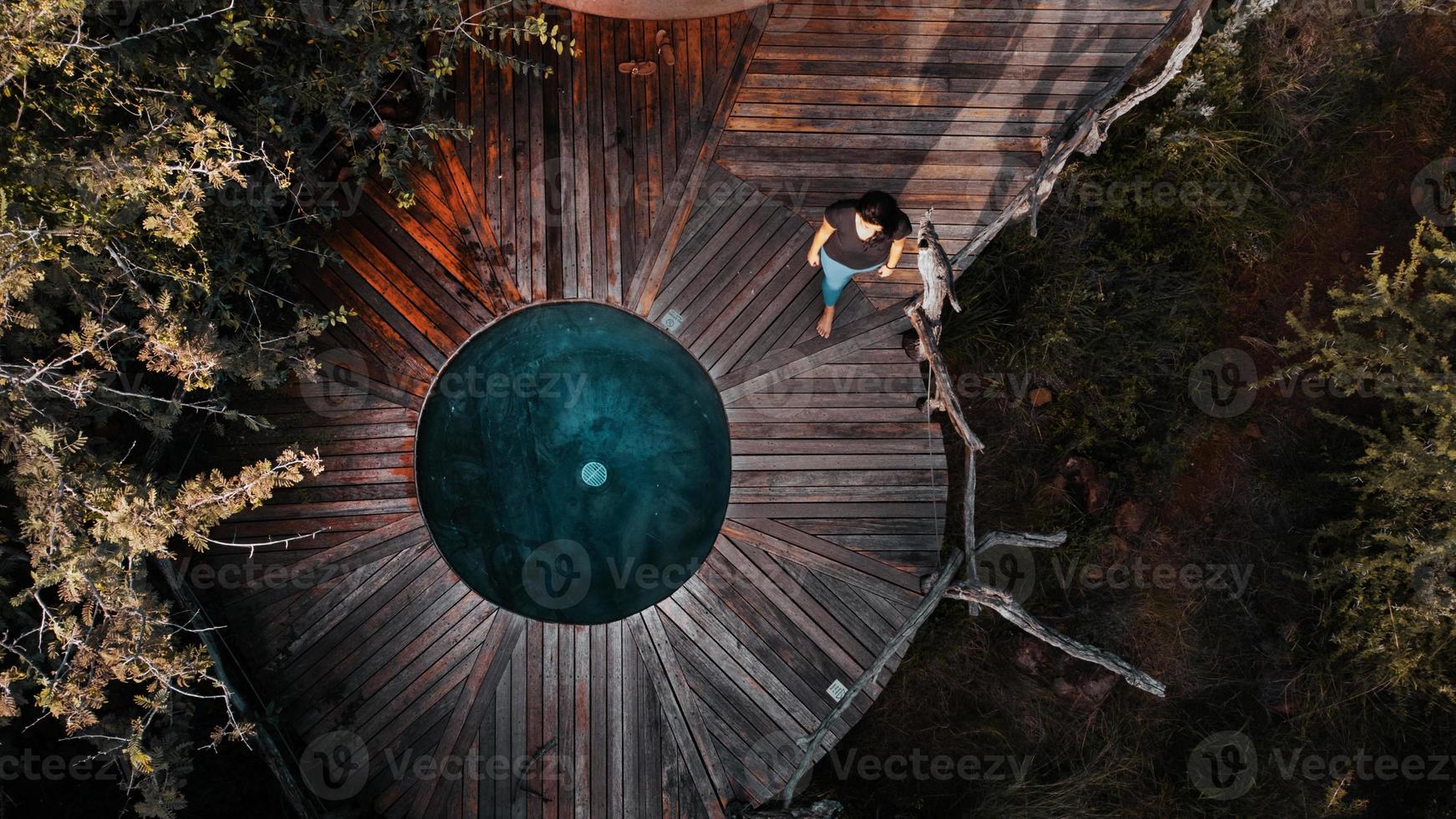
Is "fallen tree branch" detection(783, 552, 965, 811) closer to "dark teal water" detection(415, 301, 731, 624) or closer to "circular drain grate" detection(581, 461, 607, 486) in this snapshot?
"dark teal water" detection(415, 301, 731, 624)

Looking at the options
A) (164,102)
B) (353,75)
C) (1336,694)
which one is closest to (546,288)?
(353,75)

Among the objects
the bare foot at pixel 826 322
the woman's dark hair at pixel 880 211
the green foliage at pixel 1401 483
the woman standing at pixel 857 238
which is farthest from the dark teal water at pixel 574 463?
the green foliage at pixel 1401 483

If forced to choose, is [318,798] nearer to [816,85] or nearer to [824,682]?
[824,682]

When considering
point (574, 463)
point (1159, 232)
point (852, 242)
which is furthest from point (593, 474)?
point (1159, 232)

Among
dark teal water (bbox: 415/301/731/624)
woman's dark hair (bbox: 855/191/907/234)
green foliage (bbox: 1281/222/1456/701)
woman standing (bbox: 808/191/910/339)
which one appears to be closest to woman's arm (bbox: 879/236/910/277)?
woman standing (bbox: 808/191/910/339)

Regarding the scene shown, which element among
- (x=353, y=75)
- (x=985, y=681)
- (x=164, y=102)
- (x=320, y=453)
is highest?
(x=353, y=75)

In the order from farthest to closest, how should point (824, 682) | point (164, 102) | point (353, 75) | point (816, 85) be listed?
point (816, 85), point (824, 682), point (353, 75), point (164, 102)
